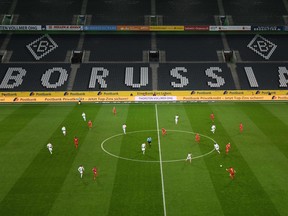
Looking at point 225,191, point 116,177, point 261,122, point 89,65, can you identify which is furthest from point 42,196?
point 89,65

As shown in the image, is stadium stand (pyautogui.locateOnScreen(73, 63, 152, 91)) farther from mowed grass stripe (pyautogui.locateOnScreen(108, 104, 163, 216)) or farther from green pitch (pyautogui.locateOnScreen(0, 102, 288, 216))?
mowed grass stripe (pyautogui.locateOnScreen(108, 104, 163, 216))

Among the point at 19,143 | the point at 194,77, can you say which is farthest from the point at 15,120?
the point at 194,77

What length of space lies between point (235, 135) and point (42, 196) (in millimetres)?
19647

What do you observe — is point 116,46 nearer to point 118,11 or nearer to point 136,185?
point 118,11

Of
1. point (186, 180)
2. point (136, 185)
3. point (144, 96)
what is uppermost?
point (144, 96)

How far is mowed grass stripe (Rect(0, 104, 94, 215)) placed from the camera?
2154 cm

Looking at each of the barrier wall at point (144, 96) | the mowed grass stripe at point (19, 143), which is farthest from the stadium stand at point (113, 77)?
the mowed grass stripe at point (19, 143)

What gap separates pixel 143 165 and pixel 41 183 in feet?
24.7

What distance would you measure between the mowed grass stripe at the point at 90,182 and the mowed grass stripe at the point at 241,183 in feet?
24.1

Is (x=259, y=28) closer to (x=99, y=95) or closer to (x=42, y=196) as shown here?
(x=99, y=95)

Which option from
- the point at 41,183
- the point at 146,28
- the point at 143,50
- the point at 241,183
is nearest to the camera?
the point at 241,183

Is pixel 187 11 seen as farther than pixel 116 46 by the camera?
Yes

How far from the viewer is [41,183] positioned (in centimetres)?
2473

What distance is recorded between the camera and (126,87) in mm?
55312
